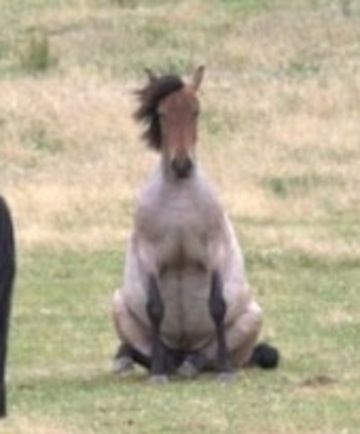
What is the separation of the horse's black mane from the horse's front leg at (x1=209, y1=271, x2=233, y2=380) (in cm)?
98

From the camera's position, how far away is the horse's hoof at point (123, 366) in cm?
1475

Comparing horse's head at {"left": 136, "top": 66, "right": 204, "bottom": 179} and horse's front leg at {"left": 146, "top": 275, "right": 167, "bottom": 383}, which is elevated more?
horse's head at {"left": 136, "top": 66, "right": 204, "bottom": 179}

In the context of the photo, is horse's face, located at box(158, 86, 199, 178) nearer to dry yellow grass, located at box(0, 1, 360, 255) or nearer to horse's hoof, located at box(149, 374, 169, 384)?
horse's hoof, located at box(149, 374, 169, 384)

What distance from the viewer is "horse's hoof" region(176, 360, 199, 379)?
14547 mm

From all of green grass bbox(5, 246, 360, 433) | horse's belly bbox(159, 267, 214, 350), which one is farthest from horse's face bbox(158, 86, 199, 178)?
green grass bbox(5, 246, 360, 433)

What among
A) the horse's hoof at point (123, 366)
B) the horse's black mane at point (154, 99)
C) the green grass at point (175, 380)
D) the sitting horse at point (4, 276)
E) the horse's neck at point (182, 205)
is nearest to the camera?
the green grass at point (175, 380)

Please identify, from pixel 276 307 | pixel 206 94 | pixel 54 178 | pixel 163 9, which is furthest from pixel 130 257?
pixel 163 9

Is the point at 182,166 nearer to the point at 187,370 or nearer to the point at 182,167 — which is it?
the point at 182,167

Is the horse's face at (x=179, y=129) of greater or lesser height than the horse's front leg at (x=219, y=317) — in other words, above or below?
above

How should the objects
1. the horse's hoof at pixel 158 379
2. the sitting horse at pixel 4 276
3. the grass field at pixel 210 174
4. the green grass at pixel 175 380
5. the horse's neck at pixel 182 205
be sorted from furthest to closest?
the horse's neck at pixel 182 205
the horse's hoof at pixel 158 379
the grass field at pixel 210 174
the sitting horse at pixel 4 276
the green grass at pixel 175 380

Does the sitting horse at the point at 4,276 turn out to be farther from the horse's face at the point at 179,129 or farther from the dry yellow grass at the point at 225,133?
the dry yellow grass at the point at 225,133

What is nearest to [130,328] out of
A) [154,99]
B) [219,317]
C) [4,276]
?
[219,317]

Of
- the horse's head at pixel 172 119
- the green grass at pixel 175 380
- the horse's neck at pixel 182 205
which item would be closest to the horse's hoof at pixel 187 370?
the green grass at pixel 175 380

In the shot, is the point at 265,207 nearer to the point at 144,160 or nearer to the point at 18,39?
the point at 144,160
